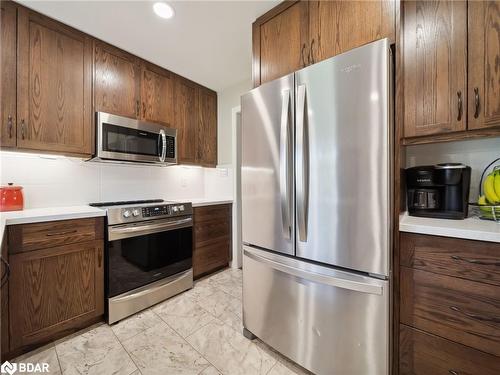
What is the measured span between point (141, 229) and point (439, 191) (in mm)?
2200

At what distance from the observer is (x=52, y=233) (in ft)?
4.96

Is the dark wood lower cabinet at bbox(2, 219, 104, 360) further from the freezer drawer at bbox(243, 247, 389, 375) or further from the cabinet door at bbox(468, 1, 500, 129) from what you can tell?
the cabinet door at bbox(468, 1, 500, 129)

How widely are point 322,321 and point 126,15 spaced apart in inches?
100.0

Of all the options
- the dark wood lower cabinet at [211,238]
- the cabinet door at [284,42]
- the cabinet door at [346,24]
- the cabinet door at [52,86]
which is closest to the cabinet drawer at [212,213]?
the dark wood lower cabinet at [211,238]

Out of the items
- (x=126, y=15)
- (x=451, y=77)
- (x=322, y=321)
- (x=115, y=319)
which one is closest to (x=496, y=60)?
(x=451, y=77)

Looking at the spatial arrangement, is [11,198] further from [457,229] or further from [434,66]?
[434,66]

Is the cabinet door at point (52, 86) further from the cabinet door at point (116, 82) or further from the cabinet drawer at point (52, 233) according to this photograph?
the cabinet drawer at point (52, 233)

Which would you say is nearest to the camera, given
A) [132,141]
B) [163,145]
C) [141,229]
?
[141,229]

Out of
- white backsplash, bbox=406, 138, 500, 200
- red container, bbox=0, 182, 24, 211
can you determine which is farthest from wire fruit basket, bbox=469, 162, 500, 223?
red container, bbox=0, 182, 24, 211

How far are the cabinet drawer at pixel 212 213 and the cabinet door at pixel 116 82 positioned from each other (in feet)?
4.05

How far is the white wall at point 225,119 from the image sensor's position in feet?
9.72

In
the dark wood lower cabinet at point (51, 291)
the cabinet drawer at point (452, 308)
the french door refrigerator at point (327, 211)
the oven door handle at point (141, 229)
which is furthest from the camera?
the oven door handle at point (141, 229)

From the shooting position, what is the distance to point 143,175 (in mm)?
2594

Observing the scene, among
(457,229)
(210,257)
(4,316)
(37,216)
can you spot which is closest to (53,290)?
(4,316)
